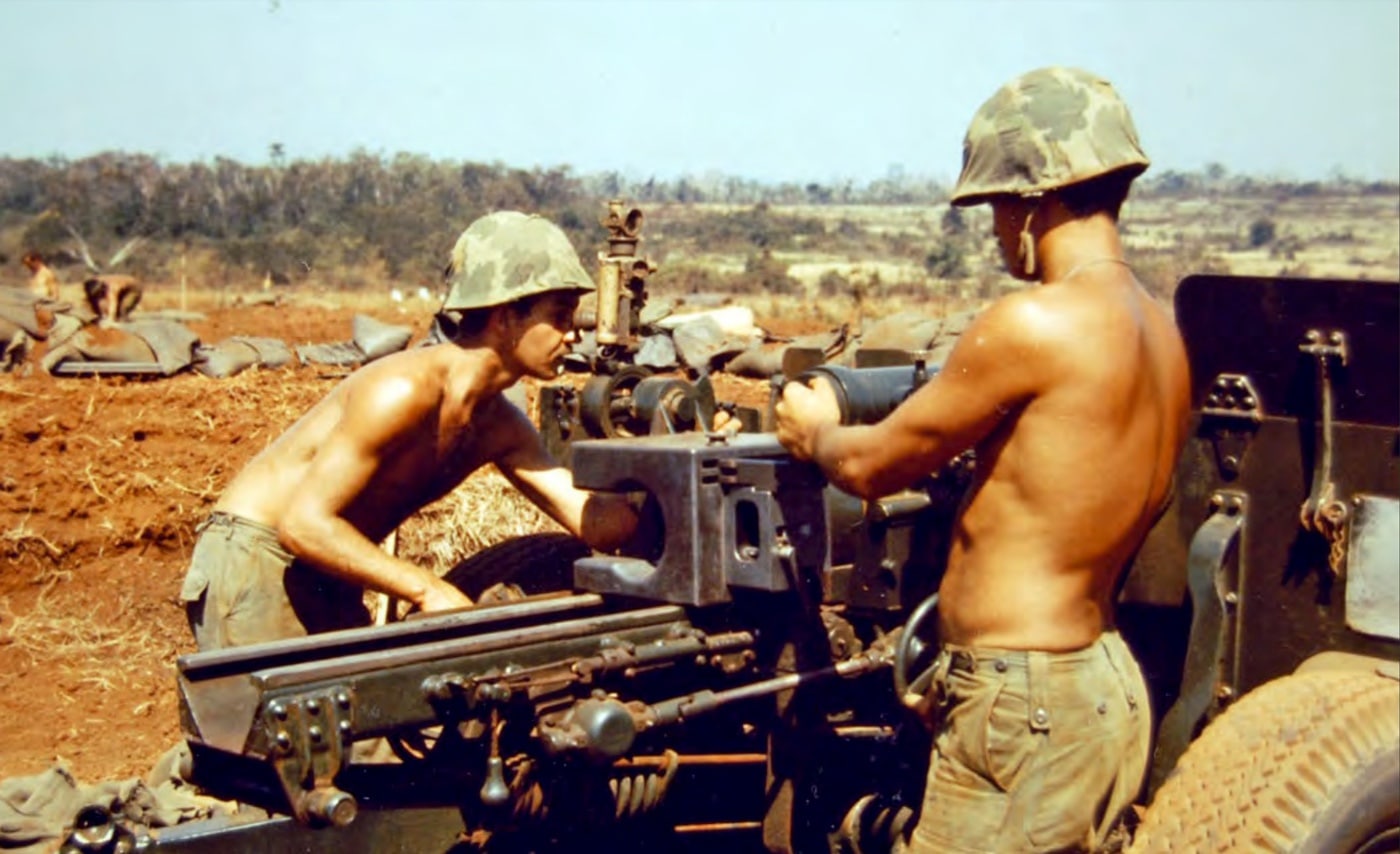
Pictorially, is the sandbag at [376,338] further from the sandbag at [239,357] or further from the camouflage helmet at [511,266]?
the camouflage helmet at [511,266]

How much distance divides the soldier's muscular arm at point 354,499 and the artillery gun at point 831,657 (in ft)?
1.51

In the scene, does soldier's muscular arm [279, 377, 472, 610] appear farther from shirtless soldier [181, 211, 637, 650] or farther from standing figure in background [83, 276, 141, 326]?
standing figure in background [83, 276, 141, 326]

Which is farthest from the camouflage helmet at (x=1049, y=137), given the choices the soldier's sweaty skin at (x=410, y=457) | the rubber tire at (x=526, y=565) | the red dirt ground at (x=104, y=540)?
the red dirt ground at (x=104, y=540)

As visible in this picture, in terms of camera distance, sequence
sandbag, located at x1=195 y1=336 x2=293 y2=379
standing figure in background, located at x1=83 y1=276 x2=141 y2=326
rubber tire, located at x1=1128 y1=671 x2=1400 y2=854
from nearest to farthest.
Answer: rubber tire, located at x1=1128 y1=671 x2=1400 y2=854 → sandbag, located at x1=195 y1=336 x2=293 y2=379 → standing figure in background, located at x1=83 y1=276 x2=141 y2=326

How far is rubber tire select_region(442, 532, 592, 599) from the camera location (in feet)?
19.1

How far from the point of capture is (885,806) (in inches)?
179

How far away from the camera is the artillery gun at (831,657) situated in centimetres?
371

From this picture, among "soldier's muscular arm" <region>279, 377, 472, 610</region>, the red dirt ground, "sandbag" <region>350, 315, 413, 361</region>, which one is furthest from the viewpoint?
"sandbag" <region>350, 315, 413, 361</region>

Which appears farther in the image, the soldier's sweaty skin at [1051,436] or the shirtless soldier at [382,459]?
the shirtless soldier at [382,459]

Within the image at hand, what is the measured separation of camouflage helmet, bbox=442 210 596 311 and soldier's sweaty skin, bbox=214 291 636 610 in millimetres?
89

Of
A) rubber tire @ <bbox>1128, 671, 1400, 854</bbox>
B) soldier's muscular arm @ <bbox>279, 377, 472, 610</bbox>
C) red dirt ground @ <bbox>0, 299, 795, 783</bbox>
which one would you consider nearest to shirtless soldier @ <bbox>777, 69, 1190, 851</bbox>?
rubber tire @ <bbox>1128, 671, 1400, 854</bbox>

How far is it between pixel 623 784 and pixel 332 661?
1025mm

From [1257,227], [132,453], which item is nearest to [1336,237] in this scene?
[1257,227]

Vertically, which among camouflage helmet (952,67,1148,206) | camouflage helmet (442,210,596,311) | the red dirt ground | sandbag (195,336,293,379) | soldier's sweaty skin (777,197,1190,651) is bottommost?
the red dirt ground
